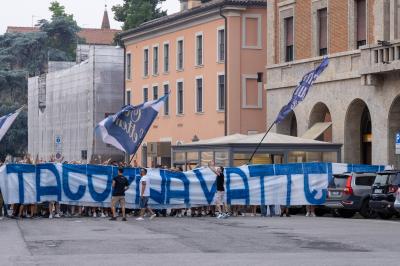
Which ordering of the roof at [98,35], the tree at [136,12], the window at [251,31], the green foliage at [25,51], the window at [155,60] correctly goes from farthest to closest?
1. the roof at [98,35]
2. the green foliage at [25,51]
3. the tree at [136,12]
4. the window at [155,60]
5. the window at [251,31]

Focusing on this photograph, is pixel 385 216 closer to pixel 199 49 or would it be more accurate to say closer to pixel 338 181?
pixel 338 181

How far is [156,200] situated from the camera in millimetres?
37438

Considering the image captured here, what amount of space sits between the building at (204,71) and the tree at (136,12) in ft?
46.6

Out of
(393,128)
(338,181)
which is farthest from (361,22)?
(338,181)

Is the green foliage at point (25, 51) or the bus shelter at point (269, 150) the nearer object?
the bus shelter at point (269, 150)

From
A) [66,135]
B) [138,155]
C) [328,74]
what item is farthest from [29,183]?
[66,135]

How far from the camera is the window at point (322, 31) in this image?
49.1 m

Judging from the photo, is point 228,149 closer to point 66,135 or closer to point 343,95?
point 343,95

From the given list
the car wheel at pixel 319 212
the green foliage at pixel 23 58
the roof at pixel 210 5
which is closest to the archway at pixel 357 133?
the car wheel at pixel 319 212

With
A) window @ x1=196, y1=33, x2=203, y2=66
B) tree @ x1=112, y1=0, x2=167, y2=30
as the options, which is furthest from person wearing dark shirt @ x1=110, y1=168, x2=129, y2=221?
tree @ x1=112, y1=0, x2=167, y2=30

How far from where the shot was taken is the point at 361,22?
46.1 m

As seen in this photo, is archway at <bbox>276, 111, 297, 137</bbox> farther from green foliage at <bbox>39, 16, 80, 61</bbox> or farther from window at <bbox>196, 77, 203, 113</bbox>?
green foliage at <bbox>39, 16, 80, 61</bbox>

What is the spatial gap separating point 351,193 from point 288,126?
1774cm

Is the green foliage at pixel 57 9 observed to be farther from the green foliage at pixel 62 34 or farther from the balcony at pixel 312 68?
the balcony at pixel 312 68
